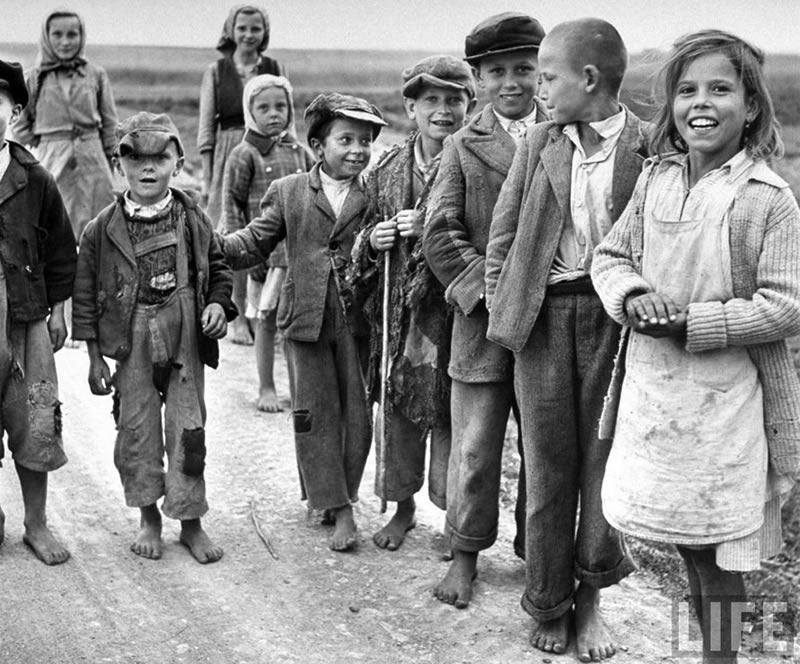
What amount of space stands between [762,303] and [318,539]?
2.28 m

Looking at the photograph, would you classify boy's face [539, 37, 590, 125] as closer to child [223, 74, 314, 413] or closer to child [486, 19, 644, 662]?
child [486, 19, 644, 662]

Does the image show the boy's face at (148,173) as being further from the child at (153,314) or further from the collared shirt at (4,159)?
the collared shirt at (4,159)


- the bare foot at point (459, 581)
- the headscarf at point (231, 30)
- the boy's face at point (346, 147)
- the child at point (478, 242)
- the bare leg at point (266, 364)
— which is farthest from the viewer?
the headscarf at point (231, 30)

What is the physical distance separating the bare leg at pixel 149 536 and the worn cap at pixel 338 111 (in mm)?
1565

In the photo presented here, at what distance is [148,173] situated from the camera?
412cm

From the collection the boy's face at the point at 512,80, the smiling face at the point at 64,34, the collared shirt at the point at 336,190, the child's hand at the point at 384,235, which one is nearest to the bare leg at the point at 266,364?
the collared shirt at the point at 336,190

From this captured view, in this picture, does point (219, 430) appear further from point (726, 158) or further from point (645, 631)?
point (726, 158)

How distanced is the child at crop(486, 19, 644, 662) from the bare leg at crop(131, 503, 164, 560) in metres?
1.46

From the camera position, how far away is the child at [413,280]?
4.02m

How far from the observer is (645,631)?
3746mm

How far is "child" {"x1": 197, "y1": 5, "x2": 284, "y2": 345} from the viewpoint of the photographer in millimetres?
7188

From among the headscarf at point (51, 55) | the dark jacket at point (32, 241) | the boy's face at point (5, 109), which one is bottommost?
the dark jacket at point (32, 241)

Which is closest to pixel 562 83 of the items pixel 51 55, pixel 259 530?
pixel 259 530

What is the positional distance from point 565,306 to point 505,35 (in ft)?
3.15
